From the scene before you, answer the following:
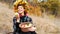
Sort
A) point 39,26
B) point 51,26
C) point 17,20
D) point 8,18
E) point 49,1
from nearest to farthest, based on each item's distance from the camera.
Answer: point 17,20, point 8,18, point 39,26, point 51,26, point 49,1

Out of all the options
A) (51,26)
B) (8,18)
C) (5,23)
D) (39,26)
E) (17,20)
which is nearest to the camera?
(17,20)

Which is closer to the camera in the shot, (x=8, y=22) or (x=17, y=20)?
(x=17, y=20)

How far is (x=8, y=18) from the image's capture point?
7.39m

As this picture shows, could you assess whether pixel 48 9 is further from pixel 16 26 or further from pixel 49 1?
pixel 16 26

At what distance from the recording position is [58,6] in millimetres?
16391

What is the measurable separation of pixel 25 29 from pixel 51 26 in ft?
16.3

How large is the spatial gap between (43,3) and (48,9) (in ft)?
1.86

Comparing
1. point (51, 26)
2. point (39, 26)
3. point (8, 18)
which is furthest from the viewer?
point (51, 26)

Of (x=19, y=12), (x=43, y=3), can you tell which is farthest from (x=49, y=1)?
(x=19, y=12)

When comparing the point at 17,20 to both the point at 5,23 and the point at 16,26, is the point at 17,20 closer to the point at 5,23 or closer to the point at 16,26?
the point at 16,26

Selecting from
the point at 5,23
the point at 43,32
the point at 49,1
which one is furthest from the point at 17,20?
the point at 49,1

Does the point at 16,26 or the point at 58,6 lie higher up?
the point at 16,26

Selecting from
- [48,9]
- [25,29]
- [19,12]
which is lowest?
[48,9]

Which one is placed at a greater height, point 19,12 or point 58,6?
point 19,12
